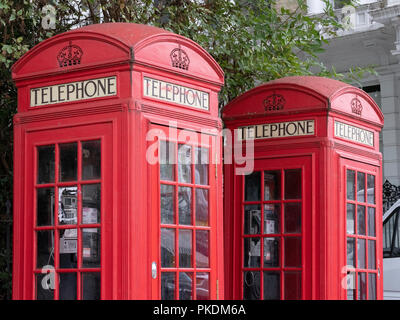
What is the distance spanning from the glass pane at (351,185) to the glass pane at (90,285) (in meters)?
2.62

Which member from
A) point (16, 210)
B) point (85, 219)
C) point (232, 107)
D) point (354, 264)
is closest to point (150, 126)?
point (85, 219)

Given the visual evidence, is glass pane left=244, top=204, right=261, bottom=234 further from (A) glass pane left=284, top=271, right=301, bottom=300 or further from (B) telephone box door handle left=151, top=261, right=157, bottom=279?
(B) telephone box door handle left=151, top=261, right=157, bottom=279

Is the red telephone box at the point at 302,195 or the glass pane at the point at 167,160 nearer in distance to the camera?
the glass pane at the point at 167,160

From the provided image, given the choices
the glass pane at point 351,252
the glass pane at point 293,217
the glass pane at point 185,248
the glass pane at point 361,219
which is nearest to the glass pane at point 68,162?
the glass pane at point 185,248

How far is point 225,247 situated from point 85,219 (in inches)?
85.7

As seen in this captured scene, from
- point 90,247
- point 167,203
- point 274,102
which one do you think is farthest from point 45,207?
point 274,102

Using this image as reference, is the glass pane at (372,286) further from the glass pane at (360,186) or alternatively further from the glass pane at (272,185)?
the glass pane at (272,185)

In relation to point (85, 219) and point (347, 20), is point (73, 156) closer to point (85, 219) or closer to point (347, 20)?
point (85, 219)

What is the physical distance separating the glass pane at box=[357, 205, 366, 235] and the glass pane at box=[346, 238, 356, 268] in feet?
0.44

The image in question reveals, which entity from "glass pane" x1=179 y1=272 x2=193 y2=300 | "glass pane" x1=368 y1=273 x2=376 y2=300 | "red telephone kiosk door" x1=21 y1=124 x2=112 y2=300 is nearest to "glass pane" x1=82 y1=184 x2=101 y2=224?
"red telephone kiosk door" x1=21 y1=124 x2=112 y2=300

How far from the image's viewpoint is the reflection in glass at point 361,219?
289 inches

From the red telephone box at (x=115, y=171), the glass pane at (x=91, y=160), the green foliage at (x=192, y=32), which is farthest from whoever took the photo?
the green foliage at (x=192, y=32)

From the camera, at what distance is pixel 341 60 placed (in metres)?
17.2
